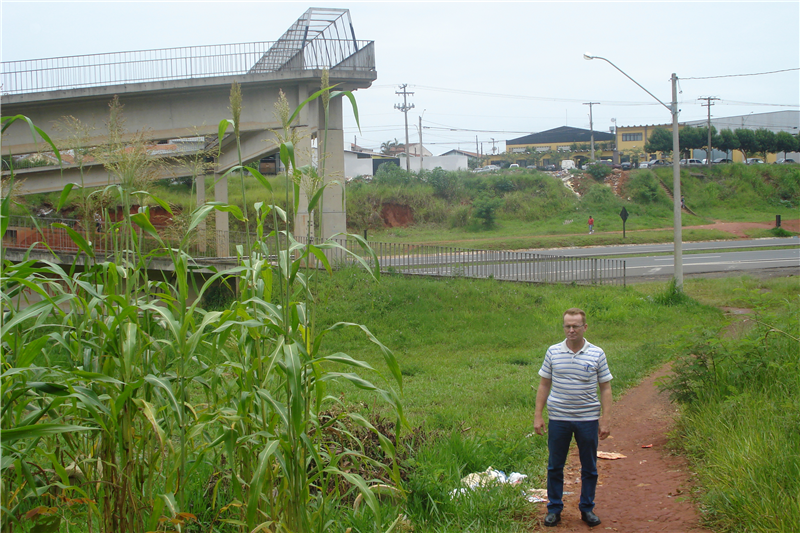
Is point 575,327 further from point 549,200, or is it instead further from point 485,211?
point 549,200

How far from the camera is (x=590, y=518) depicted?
4.57m

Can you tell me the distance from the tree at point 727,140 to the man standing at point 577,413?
220 ft

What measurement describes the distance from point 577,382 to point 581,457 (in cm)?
56

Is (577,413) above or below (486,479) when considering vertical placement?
above

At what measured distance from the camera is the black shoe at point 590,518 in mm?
4559

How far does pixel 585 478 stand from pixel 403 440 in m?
1.67

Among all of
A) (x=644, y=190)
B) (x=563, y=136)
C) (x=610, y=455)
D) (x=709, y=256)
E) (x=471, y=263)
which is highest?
(x=563, y=136)

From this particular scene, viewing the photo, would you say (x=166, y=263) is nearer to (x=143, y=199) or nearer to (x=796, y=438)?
(x=143, y=199)

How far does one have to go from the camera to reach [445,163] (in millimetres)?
71875

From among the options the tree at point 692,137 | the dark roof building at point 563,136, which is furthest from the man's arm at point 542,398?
the dark roof building at point 563,136

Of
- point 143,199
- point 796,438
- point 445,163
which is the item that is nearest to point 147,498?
point 143,199

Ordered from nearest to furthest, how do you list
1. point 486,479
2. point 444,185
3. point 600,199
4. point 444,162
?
point 486,479, point 444,185, point 600,199, point 444,162

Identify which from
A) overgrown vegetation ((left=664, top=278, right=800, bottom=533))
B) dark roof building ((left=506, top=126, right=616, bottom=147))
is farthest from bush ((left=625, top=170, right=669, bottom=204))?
overgrown vegetation ((left=664, top=278, right=800, bottom=533))

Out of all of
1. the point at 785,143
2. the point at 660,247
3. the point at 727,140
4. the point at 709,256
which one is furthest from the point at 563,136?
the point at 709,256
